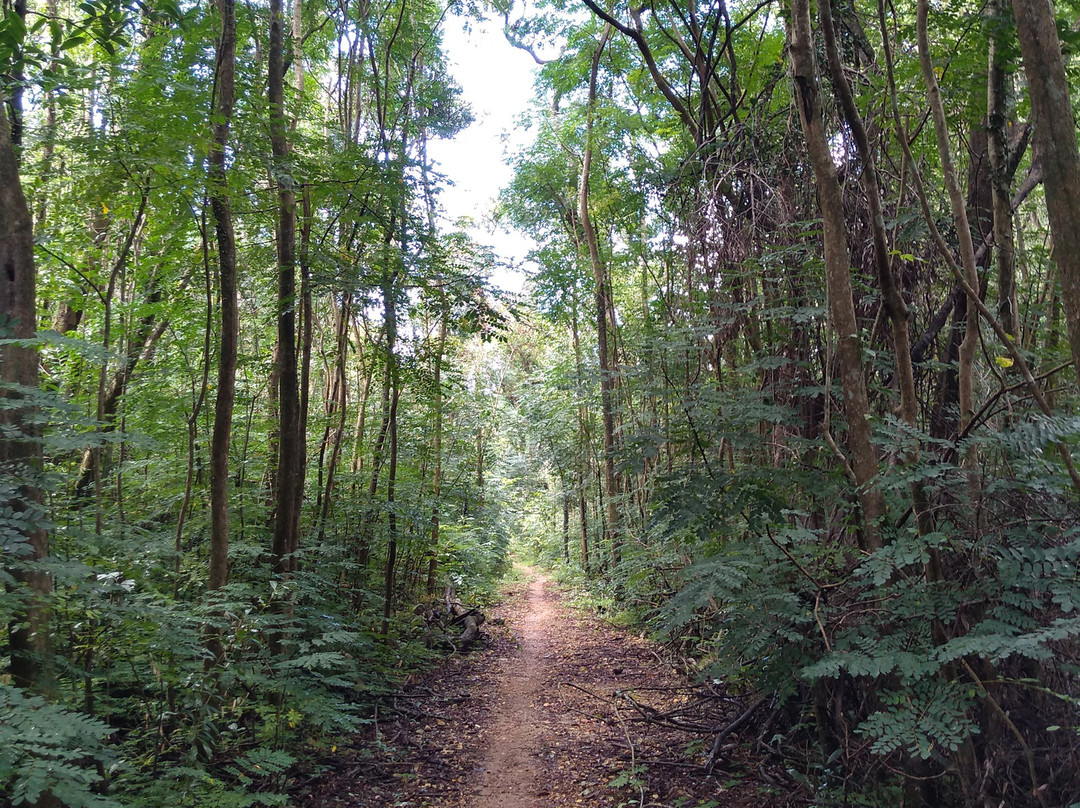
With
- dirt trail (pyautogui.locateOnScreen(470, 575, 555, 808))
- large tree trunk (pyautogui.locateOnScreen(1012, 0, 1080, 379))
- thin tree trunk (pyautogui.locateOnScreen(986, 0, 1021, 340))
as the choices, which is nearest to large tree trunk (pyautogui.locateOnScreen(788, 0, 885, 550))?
thin tree trunk (pyautogui.locateOnScreen(986, 0, 1021, 340))

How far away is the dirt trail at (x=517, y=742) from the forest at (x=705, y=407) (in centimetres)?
130

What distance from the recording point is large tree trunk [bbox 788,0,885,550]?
11.5ft

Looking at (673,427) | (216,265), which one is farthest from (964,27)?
(216,265)

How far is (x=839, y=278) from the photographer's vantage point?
143 inches

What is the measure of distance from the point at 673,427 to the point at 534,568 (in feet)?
67.9

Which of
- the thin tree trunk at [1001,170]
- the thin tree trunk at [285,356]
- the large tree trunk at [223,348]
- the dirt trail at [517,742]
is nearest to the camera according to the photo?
the thin tree trunk at [1001,170]

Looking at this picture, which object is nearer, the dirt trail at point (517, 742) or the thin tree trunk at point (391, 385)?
the dirt trail at point (517, 742)

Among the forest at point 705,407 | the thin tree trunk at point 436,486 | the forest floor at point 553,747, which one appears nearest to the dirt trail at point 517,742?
the forest floor at point 553,747

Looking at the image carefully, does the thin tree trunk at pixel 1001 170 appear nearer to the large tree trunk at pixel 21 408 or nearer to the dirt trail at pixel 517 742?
the dirt trail at pixel 517 742

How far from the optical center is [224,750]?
174 inches

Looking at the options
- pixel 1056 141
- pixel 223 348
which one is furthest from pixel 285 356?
pixel 1056 141

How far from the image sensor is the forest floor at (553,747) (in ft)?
14.2

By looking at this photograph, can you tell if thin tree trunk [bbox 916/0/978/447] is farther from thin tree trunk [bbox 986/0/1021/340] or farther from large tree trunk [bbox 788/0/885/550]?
large tree trunk [bbox 788/0/885/550]

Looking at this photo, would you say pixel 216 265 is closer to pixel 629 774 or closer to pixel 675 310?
pixel 675 310
